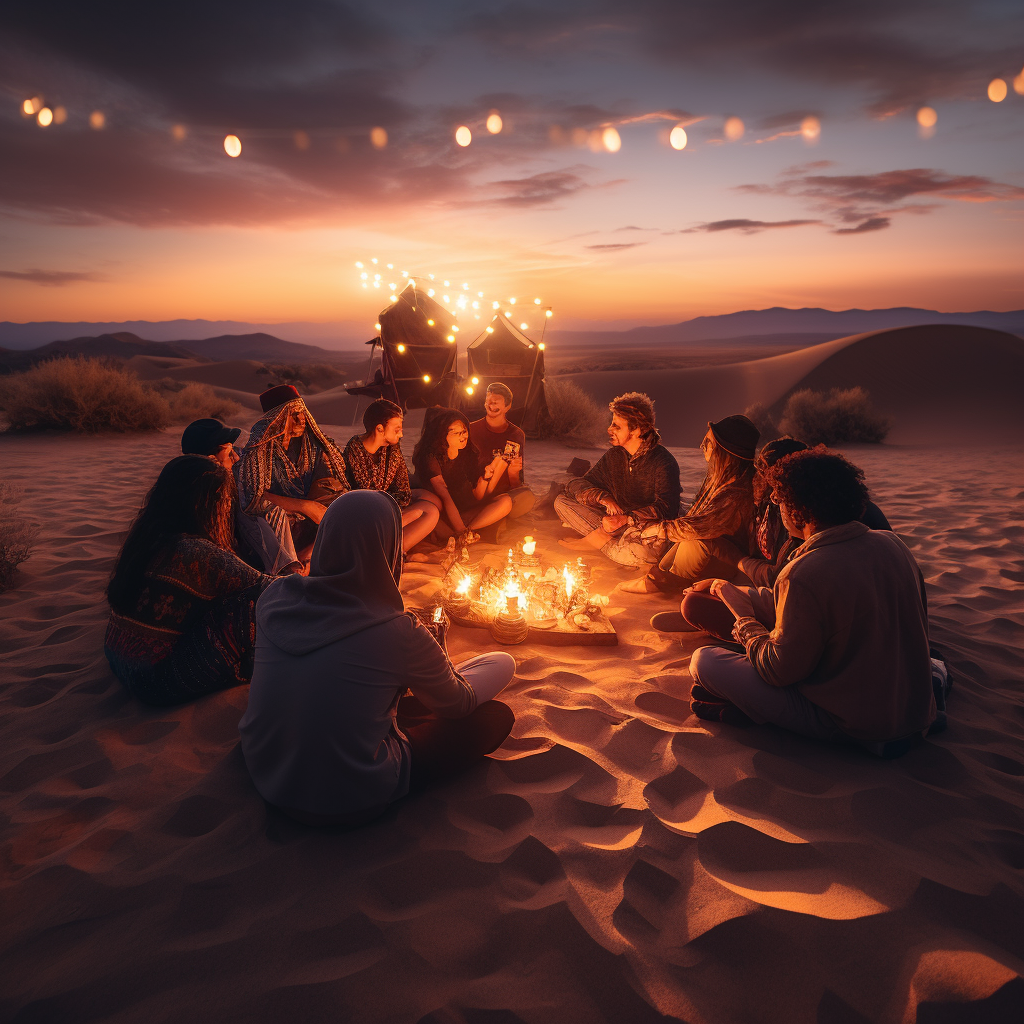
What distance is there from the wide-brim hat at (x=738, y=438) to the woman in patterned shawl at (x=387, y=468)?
8.48 feet

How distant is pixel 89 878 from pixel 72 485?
7117mm

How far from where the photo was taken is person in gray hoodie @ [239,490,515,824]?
213cm

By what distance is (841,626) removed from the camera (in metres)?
2.50

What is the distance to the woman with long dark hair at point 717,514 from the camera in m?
4.25

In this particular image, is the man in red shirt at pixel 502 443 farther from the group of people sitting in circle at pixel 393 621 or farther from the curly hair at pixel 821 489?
the curly hair at pixel 821 489

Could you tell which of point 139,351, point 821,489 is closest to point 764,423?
point 821,489

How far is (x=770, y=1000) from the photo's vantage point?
169 centimetres

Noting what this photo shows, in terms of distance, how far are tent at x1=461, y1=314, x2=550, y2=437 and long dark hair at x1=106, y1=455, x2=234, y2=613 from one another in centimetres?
1111

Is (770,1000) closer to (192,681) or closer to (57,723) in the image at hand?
(192,681)

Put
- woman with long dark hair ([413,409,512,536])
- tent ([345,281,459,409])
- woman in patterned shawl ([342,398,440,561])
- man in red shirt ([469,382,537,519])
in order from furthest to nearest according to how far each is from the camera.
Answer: tent ([345,281,459,409]), man in red shirt ([469,382,537,519]), woman with long dark hair ([413,409,512,536]), woman in patterned shawl ([342,398,440,561])

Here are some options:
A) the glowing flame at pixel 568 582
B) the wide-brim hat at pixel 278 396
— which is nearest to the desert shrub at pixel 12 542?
the wide-brim hat at pixel 278 396

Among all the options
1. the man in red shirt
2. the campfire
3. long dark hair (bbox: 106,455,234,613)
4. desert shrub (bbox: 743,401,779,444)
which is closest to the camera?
long dark hair (bbox: 106,455,234,613)

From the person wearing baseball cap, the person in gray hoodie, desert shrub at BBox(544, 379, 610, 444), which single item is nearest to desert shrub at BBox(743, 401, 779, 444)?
desert shrub at BBox(544, 379, 610, 444)

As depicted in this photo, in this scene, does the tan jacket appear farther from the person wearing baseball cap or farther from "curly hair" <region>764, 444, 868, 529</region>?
the person wearing baseball cap
